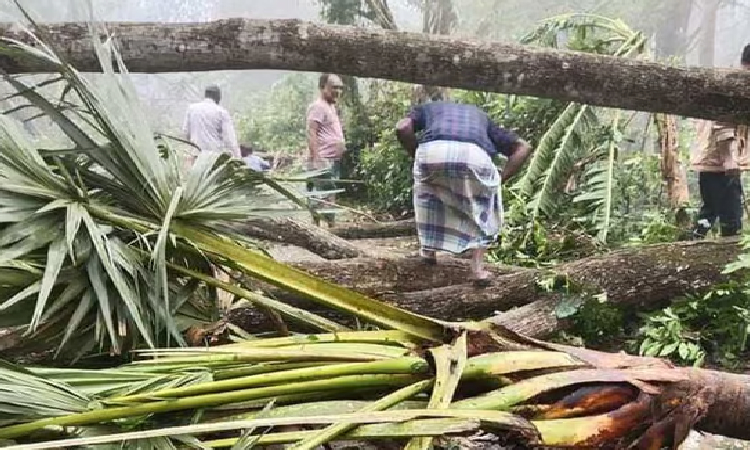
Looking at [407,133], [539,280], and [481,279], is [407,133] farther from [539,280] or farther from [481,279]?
[539,280]

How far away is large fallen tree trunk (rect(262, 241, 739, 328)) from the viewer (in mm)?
3973

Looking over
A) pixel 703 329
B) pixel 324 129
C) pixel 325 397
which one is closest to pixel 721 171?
pixel 703 329

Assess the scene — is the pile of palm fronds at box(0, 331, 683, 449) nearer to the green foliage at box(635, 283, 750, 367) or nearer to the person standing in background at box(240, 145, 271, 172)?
the green foliage at box(635, 283, 750, 367)

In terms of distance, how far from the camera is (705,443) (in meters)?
3.31

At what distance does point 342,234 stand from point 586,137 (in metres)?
2.45

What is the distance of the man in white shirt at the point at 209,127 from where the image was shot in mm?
6680

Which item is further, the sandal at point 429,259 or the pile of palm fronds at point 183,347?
the sandal at point 429,259

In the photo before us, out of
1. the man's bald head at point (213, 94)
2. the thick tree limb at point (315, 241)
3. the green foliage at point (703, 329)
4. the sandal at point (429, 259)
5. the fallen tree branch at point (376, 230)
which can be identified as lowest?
the fallen tree branch at point (376, 230)

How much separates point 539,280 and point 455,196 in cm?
66

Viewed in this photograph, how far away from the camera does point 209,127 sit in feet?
22.0

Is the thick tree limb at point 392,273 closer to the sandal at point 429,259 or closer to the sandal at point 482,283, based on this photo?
the sandal at point 429,259

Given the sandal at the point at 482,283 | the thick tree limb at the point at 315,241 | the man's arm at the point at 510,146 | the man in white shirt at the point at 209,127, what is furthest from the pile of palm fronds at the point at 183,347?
the man in white shirt at the point at 209,127

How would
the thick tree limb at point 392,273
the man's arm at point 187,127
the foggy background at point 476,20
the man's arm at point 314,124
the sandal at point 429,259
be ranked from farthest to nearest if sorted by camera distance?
the foggy background at point 476,20 < the man's arm at point 314,124 < the man's arm at point 187,127 < the sandal at point 429,259 < the thick tree limb at point 392,273

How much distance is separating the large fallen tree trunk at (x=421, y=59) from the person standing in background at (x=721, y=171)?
1.64m
